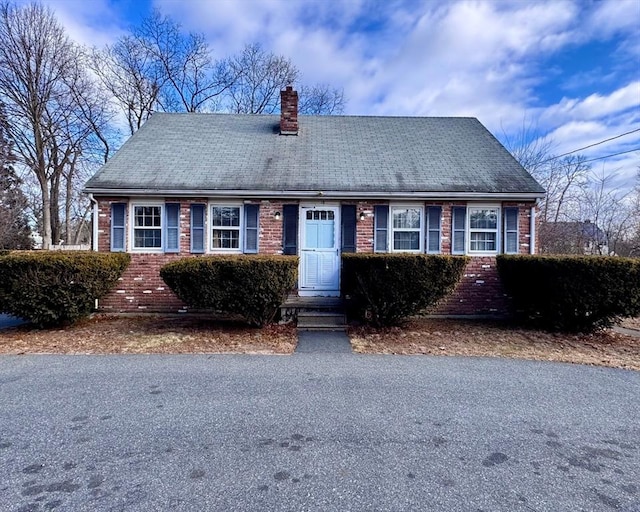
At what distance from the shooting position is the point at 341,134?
38.8 ft

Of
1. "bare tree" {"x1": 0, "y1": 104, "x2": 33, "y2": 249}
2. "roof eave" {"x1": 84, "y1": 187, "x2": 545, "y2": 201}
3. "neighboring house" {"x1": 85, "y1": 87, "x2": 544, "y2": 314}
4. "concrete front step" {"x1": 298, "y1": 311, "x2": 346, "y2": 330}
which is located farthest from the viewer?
"bare tree" {"x1": 0, "y1": 104, "x2": 33, "y2": 249}

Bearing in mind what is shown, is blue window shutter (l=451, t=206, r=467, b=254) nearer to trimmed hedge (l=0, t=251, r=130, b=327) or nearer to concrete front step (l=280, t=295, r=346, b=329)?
concrete front step (l=280, t=295, r=346, b=329)

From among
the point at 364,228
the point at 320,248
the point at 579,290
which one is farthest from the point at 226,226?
the point at 579,290

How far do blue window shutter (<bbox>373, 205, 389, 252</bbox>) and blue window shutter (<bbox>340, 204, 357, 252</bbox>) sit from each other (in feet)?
1.78

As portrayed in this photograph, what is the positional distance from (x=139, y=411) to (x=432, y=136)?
11012 millimetres

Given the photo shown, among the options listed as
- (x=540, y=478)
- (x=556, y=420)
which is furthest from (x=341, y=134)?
(x=540, y=478)

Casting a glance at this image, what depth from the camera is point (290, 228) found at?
30.1 ft

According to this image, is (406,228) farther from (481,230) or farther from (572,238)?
(572,238)

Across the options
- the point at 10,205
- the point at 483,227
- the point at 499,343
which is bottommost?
the point at 499,343

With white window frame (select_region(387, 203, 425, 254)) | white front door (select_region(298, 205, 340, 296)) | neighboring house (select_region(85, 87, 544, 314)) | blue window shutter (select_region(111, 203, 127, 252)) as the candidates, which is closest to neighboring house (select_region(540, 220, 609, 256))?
neighboring house (select_region(85, 87, 544, 314))

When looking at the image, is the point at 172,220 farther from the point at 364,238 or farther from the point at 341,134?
the point at 341,134

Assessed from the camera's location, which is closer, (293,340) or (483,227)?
(293,340)

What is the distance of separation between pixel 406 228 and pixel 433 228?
68 cm

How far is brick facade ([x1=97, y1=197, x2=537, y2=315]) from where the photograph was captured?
8984 mm
